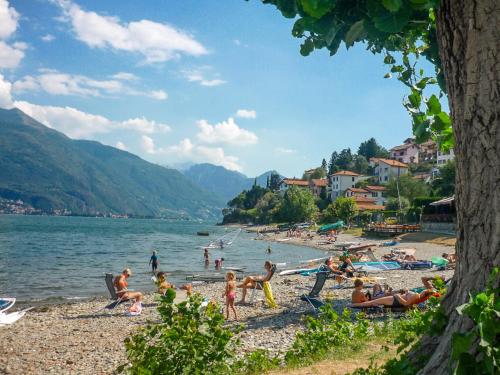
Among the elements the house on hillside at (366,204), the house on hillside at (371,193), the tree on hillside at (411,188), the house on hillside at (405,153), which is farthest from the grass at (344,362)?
the house on hillside at (405,153)

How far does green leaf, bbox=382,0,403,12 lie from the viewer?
269 centimetres

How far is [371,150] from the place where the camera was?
147 meters

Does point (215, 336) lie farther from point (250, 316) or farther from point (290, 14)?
point (250, 316)

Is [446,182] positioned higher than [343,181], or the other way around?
[343,181]

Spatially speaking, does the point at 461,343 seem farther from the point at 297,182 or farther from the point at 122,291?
the point at 297,182

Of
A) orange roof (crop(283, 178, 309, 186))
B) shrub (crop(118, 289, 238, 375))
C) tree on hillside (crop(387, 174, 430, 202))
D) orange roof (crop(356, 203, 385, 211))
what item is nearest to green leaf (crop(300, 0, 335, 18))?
shrub (crop(118, 289, 238, 375))

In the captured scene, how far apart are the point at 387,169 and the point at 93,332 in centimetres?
10990

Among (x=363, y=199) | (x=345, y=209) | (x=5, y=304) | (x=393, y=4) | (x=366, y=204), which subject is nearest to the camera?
(x=393, y=4)

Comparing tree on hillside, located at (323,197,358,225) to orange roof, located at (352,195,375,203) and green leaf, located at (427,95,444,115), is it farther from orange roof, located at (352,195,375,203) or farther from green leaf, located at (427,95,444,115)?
green leaf, located at (427,95,444,115)

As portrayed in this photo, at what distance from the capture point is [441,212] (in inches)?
2099

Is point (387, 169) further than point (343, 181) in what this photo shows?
No

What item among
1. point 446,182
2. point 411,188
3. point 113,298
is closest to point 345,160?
point 411,188

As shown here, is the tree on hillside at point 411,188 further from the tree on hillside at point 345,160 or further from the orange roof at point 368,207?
the tree on hillside at point 345,160

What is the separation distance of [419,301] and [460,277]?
435 inches
